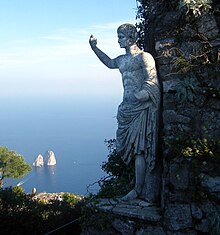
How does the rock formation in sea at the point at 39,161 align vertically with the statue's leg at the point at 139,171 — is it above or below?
below

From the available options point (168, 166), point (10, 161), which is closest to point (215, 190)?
point (168, 166)

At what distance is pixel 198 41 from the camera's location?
14.7 feet

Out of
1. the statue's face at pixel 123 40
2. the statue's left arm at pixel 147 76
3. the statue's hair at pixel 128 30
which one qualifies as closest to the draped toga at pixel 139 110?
the statue's left arm at pixel 147 76

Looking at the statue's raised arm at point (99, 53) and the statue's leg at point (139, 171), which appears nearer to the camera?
the statue's leg at point (139, 171)

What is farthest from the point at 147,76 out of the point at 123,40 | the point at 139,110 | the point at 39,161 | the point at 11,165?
the point at 39,161

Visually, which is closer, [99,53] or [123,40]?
[123,40]

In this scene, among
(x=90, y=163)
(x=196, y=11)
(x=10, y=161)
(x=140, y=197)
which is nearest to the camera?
(x=196, y=11)

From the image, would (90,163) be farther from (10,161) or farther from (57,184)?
(10,161)

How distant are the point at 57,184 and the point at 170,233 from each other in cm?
6618

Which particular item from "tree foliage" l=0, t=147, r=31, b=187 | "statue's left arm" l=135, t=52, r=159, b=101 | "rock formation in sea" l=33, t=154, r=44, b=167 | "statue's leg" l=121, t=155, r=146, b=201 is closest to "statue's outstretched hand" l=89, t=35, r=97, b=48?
"statue's left arm" l=135, t=52, r=159, b=101

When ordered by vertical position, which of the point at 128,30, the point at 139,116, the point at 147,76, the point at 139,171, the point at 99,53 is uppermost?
the point at 128,30

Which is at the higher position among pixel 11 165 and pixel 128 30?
pixel 128 30

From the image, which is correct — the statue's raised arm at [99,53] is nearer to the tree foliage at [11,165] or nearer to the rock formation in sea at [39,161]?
the tree foliage at [11,165]

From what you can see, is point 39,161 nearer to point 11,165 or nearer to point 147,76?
point 11,165
